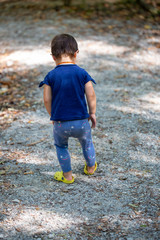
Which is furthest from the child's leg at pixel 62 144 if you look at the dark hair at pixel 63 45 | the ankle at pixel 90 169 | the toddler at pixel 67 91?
the dark hair at pixel 63 45

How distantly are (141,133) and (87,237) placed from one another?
181 cm

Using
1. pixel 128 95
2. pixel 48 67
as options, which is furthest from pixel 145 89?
pixel 48 67

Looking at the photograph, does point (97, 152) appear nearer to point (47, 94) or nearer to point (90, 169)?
point (90, 169)

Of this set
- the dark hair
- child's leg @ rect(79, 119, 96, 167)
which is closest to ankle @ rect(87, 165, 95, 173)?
child's leg @ rect(79, 119, 96, 167)

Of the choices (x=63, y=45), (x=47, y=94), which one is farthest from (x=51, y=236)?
(x=63, y=45)

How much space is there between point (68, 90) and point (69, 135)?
41 centimetres

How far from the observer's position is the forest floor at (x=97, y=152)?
2.28 meters

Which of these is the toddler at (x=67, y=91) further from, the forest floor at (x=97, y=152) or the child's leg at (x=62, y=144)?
the forest floor at (x=97, y=152)

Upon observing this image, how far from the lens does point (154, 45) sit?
22.1 feet

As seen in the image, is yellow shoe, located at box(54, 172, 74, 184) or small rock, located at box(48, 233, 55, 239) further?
yellow shoe, located at box(54, 172, 74, 184)

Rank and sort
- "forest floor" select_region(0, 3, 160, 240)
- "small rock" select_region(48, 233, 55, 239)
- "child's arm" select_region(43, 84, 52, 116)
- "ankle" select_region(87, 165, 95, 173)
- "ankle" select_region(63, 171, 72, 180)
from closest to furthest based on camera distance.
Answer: "small rock" select_region(48, 233, 55, 239), "forest floor" select_region(0, 3, 160, 240), "child's arm" select_region(43, 84, 52, 116), "ankle" select_region(63, 171, 72, 180), "ankle" select_region(87, 165, 95, 173)

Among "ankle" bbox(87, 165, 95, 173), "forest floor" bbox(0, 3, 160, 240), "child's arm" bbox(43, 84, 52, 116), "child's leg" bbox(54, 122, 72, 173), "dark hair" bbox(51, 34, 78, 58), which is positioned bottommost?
"forest floor" bbox(0, 3, 160, 240)

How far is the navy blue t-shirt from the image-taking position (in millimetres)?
2352

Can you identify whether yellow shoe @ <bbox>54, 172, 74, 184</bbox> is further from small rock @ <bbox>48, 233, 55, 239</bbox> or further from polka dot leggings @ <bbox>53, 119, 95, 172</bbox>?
small rock @ <bbox>48, 233, 55, 239</bbox>
